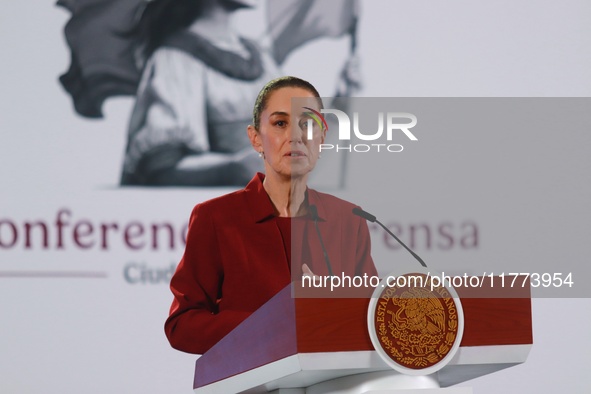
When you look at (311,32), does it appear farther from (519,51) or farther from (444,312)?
(444,312)

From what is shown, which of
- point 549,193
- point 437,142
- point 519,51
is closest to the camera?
point 437,142

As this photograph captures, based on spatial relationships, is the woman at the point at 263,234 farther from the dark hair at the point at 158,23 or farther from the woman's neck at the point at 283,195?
the dark hair at the point at 158,23

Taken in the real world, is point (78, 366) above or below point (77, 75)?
below

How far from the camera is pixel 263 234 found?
2.38 m

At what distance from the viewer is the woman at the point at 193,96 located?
12.5 ft

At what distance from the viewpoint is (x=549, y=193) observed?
2289 mm

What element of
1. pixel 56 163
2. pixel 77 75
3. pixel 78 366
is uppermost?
pixel 77 75

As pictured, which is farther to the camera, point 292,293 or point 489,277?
point 489,277

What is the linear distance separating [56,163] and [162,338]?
2.34 feet

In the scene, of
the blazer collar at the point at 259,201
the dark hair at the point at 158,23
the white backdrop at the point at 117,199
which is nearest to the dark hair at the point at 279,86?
the blazer collar at the point at 259,201

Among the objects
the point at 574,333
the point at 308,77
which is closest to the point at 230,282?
the point at 308,77

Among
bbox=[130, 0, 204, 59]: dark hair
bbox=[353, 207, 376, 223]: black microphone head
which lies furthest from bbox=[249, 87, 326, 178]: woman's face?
bbox=[130, 0, 204, 59]: dark hair

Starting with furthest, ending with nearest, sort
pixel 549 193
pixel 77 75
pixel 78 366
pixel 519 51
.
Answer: pixel 519 51 < pixel 77 75 < pixel 78 366 < pixel 549 193

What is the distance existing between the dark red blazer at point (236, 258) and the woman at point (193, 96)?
4.43ft
